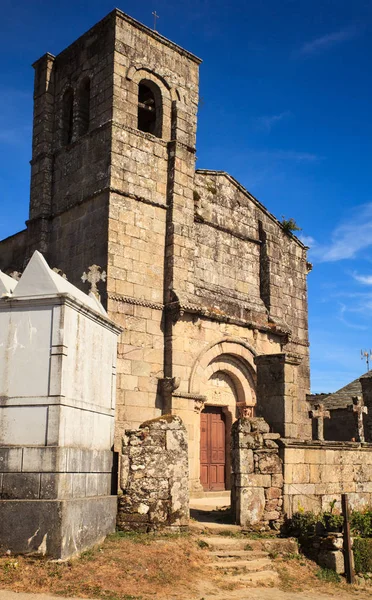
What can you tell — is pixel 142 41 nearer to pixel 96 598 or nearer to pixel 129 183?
pixel 129 183

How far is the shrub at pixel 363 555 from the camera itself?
11.0 meters

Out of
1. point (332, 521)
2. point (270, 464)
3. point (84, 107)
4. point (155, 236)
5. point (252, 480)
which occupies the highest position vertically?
point (84, 107)

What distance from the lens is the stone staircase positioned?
9.49 m

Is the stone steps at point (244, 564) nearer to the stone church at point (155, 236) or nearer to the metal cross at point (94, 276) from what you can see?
the stone church at point (155, 236)

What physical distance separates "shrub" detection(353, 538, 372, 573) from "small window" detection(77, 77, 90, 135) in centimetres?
1184

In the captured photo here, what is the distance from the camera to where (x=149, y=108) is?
Answer: 17.0m

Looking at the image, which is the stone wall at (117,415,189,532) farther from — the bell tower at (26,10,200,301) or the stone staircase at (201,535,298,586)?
the bell tower at (26,10,200,301)

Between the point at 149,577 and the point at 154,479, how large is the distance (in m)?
1.91

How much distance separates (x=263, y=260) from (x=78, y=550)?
11941mm

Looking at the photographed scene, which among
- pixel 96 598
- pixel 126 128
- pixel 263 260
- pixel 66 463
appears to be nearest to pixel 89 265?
pixel 126 128

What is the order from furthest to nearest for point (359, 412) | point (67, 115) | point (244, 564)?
point (67, 115), point (359, 412), point (244, 564)

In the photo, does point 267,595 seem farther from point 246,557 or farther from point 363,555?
point 363,555

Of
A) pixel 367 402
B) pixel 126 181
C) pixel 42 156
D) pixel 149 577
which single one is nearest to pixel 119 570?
pixel 149 577

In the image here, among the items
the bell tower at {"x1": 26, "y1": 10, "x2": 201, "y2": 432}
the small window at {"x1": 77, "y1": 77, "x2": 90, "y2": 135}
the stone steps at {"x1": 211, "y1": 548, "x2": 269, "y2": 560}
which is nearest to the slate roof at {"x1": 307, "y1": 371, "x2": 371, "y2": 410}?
the bell tower at {"x1": 26, "y1": 10, "x2": 201, "y2": 432}
